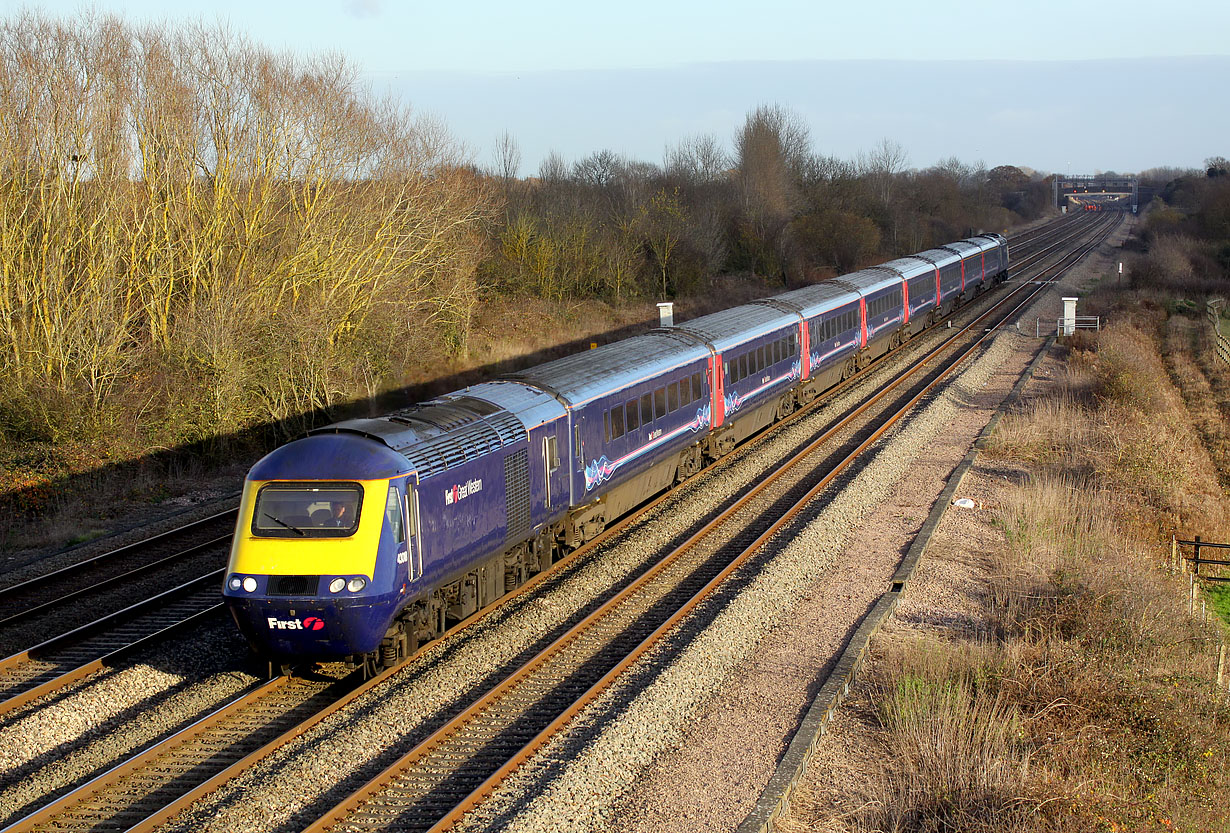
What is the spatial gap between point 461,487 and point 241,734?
136 inches

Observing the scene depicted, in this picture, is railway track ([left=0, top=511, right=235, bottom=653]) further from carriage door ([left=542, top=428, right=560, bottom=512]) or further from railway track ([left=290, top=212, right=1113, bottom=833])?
railway track ([left=290, top=212, right=1113, bottom=833])

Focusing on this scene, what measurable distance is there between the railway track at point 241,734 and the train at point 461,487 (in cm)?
51

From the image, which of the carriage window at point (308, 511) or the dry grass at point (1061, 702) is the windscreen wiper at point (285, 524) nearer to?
the carriage window at point (308, 511)

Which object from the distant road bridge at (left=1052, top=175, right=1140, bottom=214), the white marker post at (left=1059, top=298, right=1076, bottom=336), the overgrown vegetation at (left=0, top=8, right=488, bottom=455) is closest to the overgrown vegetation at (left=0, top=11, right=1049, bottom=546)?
the overgrown vegetation at (left=0, top=8, right=488, bottom=455)

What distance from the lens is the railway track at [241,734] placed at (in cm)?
837

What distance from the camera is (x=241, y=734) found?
381 inches

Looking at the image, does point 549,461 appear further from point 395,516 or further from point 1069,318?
point 1069,318

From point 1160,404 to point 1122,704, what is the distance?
16.8m

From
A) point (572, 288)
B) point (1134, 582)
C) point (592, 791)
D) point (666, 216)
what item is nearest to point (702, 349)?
point (1134, 582)

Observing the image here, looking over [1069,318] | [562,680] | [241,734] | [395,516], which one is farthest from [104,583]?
[1069,318]

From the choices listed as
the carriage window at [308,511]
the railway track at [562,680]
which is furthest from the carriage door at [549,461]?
the carriage window at [308,511]

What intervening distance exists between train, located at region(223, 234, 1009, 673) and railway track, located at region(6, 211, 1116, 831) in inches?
20.0

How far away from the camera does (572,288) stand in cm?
4319

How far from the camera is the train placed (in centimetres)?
989
